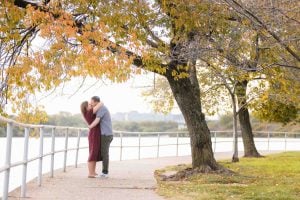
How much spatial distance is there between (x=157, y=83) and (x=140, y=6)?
15.3m

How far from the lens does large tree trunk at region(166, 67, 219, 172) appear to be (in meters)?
13.9

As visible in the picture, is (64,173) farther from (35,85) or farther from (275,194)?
(275,194)

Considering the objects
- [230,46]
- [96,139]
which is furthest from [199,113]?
[230,46]

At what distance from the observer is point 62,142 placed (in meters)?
13.4

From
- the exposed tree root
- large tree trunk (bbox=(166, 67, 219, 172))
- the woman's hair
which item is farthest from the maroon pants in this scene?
large tree trunk (bbox=(166, 67, 219, 172))

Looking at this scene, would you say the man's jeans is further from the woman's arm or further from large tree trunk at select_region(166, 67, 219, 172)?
large tree trunk at select_region(166, 67, 219, 172)

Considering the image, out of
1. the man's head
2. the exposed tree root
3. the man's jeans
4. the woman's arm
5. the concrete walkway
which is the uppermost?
the man's head

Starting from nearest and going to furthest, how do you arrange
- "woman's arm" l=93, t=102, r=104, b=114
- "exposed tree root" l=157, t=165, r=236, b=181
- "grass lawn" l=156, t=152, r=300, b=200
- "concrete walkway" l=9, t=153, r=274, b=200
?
"concrete walkway" l=9, t=153, r=274, b=200
"grass lawn" l=156, t=152, r=300, b=200
"woman's arm" l=93, t=102, r=104, b=114
"exposed tree root" l=157, t=165, r=236, b=181

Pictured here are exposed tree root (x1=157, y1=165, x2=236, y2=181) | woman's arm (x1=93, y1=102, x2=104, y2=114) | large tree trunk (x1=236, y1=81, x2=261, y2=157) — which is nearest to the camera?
woman's arm (x1=93, y1=102, x2=104, y2=114)

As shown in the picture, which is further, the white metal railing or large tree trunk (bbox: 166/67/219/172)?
large tree trunk (bbox: 166/67/219/172)

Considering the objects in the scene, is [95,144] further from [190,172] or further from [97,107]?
[190,172]

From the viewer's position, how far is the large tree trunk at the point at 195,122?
13859mm

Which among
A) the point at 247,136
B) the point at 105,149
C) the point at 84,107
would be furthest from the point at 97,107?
the point at 247,136

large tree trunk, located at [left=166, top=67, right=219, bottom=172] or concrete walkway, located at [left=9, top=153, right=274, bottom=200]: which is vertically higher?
large tree trunk, located at [left=166, top=67, right=219, bottom=172]
